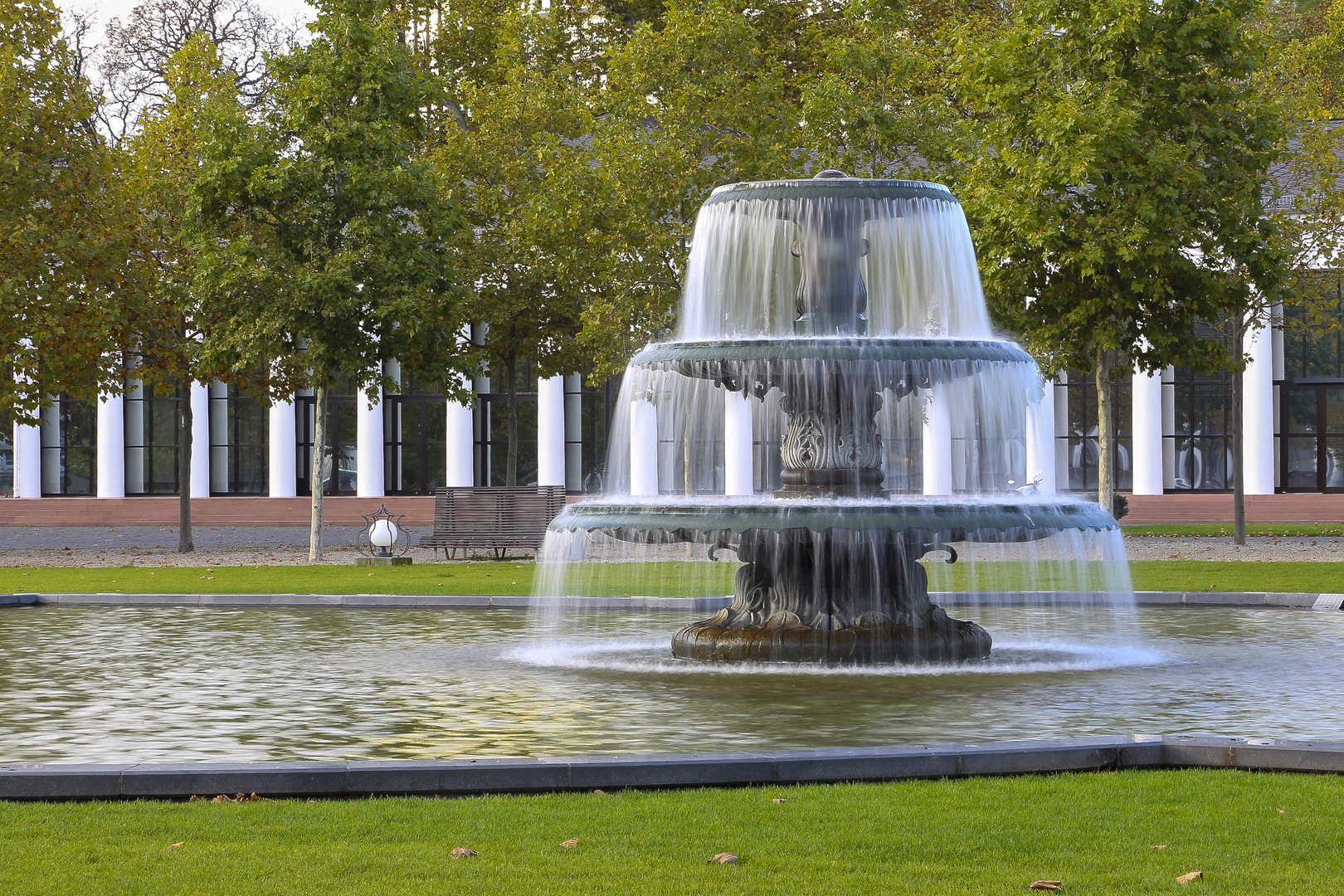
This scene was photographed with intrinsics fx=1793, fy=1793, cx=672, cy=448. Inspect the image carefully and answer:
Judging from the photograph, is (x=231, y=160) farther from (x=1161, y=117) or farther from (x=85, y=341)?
(x=1161, y=117)

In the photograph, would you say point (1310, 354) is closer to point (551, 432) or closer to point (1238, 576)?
point (551, 432)

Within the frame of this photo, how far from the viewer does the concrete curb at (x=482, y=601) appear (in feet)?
62.7

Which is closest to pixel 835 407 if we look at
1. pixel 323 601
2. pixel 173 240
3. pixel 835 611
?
pixel 835 611

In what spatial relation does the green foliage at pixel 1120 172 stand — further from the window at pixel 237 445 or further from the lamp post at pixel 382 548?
the window at pixel 237 445

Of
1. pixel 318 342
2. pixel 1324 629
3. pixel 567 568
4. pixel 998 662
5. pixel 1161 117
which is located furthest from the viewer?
pixel 318 342

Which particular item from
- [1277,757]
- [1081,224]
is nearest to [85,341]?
[1081,224]

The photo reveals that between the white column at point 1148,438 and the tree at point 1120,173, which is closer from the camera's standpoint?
the tree at point 1120,173

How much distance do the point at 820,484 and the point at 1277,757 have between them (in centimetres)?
610

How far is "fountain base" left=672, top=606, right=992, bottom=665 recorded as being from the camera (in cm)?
1351

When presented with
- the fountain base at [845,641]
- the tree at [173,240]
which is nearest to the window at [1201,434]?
the tree at [173,240]

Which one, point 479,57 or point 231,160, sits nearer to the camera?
point 231,160

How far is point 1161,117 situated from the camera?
26734 millimetres

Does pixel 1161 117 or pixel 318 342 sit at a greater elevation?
pixel 1161 117

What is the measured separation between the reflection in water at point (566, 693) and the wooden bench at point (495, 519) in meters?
12.5
